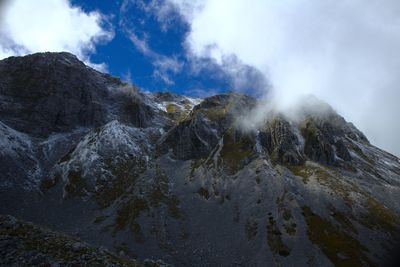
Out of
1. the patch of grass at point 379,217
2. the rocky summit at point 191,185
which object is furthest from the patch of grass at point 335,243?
the patch of grass at point 379,217

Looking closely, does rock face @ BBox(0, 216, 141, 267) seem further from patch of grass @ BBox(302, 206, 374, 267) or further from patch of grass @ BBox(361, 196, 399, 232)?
patch of grass @ BBox(361, 196, 399, 232)

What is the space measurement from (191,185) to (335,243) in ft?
183

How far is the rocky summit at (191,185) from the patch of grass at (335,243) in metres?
0.39

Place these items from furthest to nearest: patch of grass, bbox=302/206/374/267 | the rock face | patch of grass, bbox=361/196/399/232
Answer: patch of grass, bbox=361/196/399/232 < patch of grass, bbox=302/206/374/267 < the rock face

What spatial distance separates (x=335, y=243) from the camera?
4407 inches

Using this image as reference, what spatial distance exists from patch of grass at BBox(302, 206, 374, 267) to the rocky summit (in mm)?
393

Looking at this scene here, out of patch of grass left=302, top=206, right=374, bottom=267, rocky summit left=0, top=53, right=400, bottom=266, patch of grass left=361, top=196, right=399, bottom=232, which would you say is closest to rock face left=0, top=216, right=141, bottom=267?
rocky summit left=0, top=53, right=400, bottom=266

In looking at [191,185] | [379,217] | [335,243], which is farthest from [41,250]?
[379,217]

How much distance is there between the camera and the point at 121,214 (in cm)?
12356

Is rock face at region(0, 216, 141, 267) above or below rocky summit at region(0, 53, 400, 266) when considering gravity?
below

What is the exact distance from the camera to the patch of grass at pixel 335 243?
104488mm

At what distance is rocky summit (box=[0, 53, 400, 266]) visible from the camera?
108750 mm

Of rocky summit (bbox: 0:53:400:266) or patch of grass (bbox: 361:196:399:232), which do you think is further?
patch of grass (bbox: 361:196:399:232)

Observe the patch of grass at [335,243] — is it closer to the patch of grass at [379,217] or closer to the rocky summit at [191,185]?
the rocky summit at [191,185]
